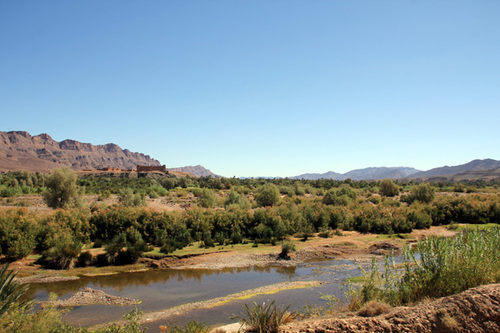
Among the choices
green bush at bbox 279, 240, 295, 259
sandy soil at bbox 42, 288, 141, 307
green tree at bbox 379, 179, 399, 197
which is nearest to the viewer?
sandy soil at bbox 42, 288, 141, 307

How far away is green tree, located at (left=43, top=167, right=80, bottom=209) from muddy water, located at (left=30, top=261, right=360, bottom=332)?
66.6ft

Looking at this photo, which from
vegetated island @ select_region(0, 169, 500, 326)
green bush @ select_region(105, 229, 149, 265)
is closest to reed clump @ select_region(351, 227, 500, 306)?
vegetated island @ select_region(0, 169, 500, 326)

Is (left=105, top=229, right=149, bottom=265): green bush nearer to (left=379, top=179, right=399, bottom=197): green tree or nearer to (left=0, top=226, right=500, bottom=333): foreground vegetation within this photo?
(left=0, top=226, right=500, bottom=333): foreground vegetation

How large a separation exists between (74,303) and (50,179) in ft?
80.6

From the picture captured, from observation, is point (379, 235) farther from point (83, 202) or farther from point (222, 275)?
point (83, 202)

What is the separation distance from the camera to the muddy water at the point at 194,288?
10.9 meters

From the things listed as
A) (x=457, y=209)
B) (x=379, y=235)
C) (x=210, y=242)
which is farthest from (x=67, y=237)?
(x=457, y=209)

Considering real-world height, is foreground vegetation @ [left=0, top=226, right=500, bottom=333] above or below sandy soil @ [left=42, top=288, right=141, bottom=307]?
above

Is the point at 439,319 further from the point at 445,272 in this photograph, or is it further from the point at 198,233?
the point at 198,233

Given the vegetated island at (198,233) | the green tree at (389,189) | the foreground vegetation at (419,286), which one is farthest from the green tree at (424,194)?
the foreground vegetation at (419,286)

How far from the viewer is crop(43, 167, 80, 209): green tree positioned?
3191cm

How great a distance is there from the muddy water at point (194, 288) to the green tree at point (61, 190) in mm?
20288

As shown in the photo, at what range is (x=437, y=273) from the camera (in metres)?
7.99

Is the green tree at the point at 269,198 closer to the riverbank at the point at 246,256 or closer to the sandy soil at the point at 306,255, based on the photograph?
the riverbank at the point at 246,256
